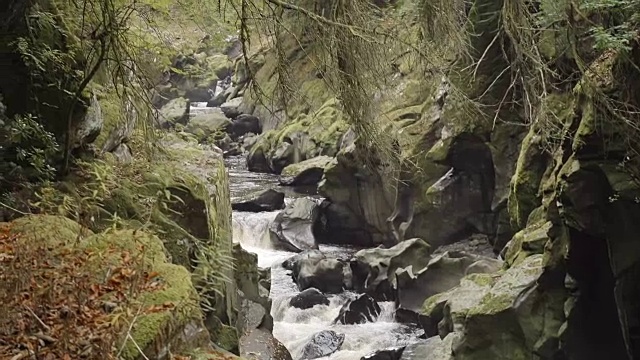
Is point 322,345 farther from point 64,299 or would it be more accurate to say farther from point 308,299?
point 64,299

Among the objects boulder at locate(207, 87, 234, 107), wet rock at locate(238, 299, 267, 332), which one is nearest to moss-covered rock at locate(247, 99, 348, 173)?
boulder at locate(207, 87, 234, 107)

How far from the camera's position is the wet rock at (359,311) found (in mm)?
12596

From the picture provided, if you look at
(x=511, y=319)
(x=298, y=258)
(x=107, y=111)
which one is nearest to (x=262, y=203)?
(x=298, y=258)

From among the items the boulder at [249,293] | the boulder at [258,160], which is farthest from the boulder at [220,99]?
the boulder at [249,293]

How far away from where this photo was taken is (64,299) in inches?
123

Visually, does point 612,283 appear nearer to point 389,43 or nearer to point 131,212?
point 389,43

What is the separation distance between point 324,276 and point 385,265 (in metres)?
→ 1.44

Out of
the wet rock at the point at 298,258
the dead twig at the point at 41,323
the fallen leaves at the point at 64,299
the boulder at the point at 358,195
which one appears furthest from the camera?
the boulder at the point at 358,195

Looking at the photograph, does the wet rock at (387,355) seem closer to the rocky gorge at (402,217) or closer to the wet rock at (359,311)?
the rocky gorge at (402,217)

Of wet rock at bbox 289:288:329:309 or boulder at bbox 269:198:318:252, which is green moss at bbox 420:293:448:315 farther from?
boulder at bbox 269:198:318:252

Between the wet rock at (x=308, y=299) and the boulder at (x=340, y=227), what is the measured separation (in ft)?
14.8

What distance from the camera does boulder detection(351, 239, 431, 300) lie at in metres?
13.8

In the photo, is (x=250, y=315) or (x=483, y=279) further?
(x=483, y=279)

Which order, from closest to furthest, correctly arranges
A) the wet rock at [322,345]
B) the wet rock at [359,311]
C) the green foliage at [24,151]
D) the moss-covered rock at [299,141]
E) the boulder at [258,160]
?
the green foliage at [24,151], the wet rock at [322,345], the wet rock at [359,311], the moss-covered rock at [299,141], the boulder at [258,160]
